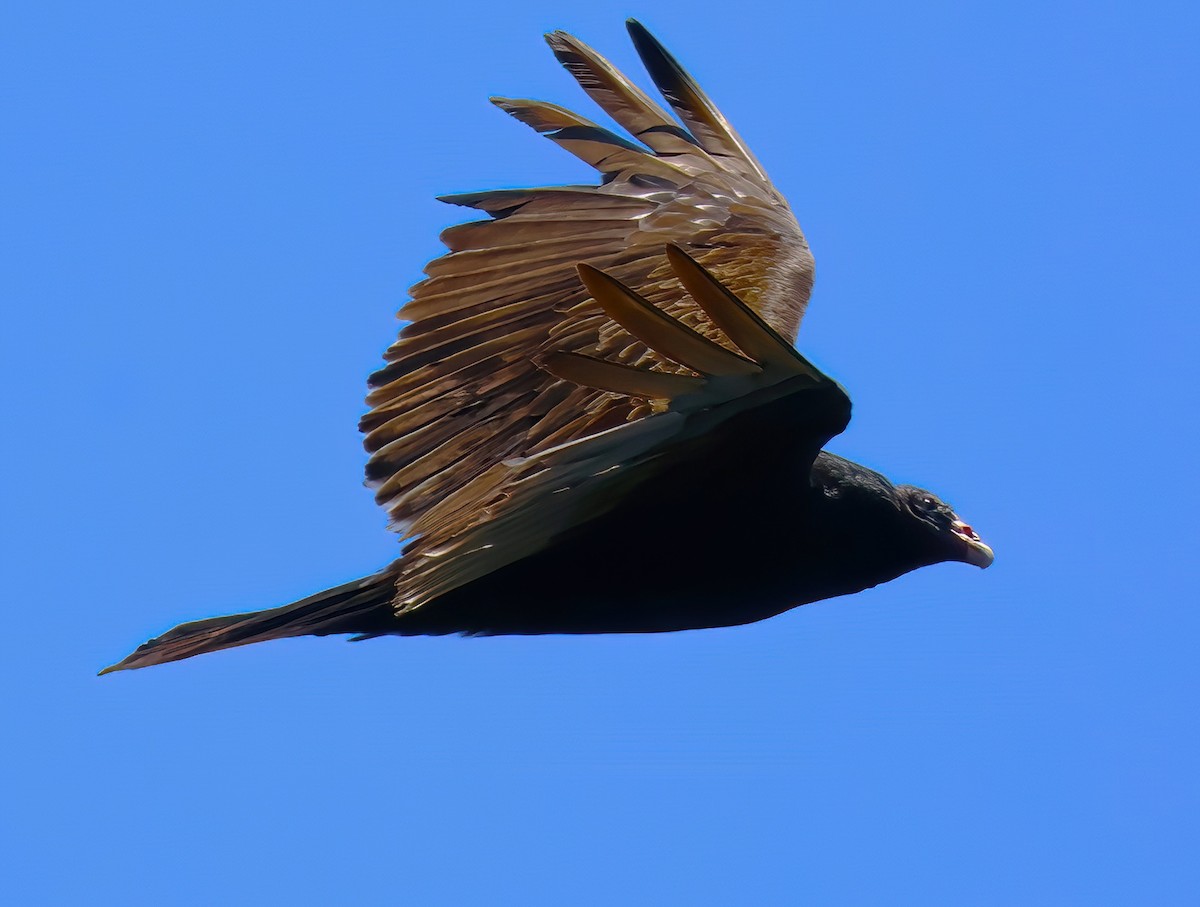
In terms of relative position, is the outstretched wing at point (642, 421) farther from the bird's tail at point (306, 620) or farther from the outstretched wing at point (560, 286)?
the bird's tail at point (306, 620)

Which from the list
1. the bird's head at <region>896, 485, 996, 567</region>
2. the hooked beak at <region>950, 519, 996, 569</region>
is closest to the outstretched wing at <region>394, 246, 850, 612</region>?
the bird's head at <region>896, 485, 996, 567</region>

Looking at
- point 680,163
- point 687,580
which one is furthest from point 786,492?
point 680,163

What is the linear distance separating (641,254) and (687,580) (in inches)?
46.2

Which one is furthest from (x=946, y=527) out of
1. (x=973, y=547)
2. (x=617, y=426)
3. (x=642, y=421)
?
(x=642, y=421)

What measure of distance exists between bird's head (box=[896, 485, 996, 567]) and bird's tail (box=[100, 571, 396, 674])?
4.77 ft

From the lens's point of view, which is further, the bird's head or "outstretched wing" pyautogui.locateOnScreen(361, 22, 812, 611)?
the bird's head

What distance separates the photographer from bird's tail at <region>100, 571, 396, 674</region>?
14.6 ft

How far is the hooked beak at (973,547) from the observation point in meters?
4.87

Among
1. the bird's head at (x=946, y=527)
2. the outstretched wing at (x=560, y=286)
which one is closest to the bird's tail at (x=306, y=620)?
the outstretched wing at (x=560, y=286)

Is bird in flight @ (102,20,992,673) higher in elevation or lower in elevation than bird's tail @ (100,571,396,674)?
higher

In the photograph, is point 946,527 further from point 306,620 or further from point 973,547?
point 306,620

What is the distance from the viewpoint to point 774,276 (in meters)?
5.19

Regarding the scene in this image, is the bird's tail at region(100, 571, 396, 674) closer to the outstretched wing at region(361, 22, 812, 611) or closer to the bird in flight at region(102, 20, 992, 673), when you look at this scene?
the bird in flight at region(102, 20, 992, 673)

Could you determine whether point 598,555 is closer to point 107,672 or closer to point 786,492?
point 786,492
